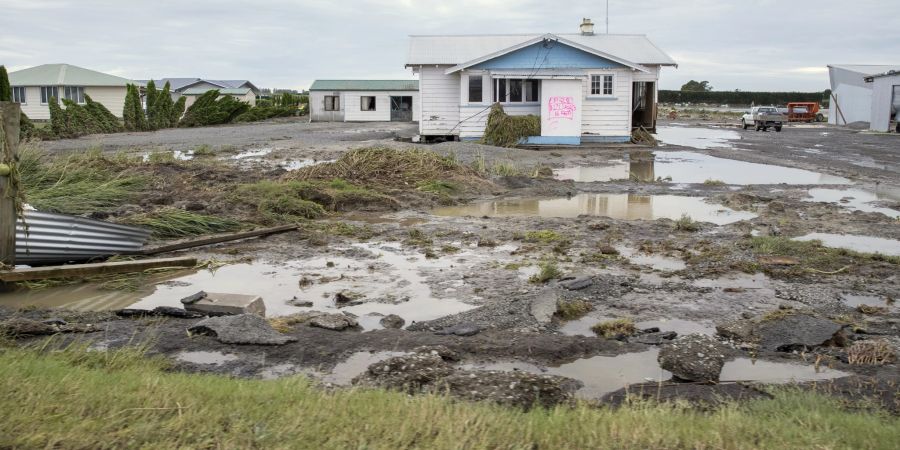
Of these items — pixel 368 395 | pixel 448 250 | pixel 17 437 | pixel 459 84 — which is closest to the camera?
pixel 17 437

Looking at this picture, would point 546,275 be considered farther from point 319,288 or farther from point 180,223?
point 180,223

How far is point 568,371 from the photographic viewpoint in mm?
6191

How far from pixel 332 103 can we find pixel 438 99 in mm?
28996

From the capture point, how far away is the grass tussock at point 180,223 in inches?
474

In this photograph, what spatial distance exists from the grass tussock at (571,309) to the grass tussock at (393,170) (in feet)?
30.8

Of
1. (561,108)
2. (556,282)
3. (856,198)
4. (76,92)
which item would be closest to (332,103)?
(76,92)

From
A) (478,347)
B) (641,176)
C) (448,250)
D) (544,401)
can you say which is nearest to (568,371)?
(478,347)

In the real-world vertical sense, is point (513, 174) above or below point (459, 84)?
below

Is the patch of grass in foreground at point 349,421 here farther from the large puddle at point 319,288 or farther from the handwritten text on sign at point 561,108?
the handwritten text on sign at point 561,108

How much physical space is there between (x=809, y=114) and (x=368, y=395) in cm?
6832

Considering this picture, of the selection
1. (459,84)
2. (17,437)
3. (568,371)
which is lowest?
(568,371)

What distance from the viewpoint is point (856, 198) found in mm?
16047

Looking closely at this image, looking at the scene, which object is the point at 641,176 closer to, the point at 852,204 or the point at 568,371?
the point at 852,204

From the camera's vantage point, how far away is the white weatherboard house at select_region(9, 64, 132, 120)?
59781 millimetres
